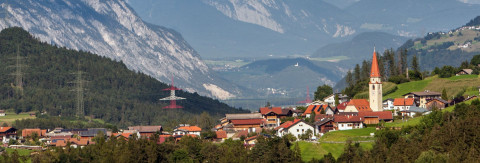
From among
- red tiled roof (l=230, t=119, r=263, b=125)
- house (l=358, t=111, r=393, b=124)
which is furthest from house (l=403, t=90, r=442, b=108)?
red tiled roof (l=230, t=119, r=263, b=125)

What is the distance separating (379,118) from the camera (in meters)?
158

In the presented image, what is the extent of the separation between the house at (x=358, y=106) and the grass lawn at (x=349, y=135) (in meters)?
15.7

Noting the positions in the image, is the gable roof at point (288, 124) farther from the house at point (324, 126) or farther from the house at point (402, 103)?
the house at point (402, 103)

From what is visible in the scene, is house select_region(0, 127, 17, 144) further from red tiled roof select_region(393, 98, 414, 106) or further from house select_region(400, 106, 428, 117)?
house select_region(400, 106, 428, 117)

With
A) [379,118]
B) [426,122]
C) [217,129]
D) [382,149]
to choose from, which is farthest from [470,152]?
[217,129]

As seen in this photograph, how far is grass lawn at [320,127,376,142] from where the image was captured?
143000mm

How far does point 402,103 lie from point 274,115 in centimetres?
2069

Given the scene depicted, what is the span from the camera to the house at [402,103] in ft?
561

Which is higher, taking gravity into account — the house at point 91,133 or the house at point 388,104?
the house at point 388,104

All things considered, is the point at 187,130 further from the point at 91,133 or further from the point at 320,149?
the point at 320,149

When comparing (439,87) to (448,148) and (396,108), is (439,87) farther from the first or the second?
(448,148)

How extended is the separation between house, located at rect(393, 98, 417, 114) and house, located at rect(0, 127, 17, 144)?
209 ft

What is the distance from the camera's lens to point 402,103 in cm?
17225

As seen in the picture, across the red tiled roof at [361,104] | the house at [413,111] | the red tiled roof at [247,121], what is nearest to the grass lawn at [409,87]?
the red tiled roof at [361,104]
